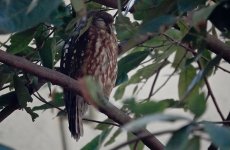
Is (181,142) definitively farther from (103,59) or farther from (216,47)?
(103,59)

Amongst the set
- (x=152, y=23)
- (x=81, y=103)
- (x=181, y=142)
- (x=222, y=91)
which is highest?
(x=152, y=23)

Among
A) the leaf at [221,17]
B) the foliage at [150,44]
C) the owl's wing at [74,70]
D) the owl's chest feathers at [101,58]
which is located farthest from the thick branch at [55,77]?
the owl's chest feathers at [101,58]

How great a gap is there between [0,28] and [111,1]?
0.47 metres

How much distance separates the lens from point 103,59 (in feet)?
7.03

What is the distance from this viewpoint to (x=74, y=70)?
2.04 metres

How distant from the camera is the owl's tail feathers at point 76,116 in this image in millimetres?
1990

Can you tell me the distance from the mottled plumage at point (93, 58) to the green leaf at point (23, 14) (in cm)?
118

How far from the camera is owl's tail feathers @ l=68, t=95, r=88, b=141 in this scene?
6.53ft

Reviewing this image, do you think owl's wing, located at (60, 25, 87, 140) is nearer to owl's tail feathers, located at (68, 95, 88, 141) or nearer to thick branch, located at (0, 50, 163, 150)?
owl's tail feathers, located at (68, 95, 88, 141)

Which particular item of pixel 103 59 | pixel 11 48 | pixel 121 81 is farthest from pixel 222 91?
pixel 11 48

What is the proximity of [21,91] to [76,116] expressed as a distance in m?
0.75

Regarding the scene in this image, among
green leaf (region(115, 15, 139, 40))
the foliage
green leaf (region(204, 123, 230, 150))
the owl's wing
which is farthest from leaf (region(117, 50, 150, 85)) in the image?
green leaf (region(204, 123, 230, 150))

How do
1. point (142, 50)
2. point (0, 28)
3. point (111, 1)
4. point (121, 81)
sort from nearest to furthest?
point (0, 28), point (111, 1), point (142, 50), point (121, 81)

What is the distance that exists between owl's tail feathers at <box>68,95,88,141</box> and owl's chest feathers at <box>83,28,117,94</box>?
0.33 ft
